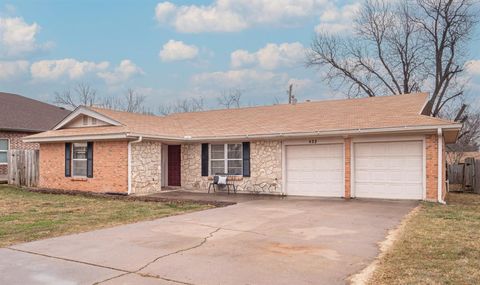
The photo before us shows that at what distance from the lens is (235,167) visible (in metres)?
18.0

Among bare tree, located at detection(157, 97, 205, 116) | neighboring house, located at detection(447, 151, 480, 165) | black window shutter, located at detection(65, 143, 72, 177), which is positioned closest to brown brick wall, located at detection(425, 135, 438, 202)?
black window shutter, located at detection(65, 143, 72, 177)

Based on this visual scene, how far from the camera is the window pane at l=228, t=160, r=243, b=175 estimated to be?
58.4 ft

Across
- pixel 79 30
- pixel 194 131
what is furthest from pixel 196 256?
pixel 79 30

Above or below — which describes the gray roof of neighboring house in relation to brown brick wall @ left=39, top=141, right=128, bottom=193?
above

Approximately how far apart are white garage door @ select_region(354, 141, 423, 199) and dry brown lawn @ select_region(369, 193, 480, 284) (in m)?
3.89

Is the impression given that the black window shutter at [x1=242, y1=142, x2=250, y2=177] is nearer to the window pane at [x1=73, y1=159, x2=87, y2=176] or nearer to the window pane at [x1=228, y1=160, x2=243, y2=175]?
the window pane at [x1=228, y1=160, x2=243, y2=175]

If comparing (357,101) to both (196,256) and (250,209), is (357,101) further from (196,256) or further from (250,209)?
(196,256)

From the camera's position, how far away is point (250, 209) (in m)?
12.6

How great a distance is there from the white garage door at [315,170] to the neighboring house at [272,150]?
4 cm

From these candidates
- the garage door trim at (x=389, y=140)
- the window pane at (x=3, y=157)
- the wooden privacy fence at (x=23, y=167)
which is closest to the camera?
the garage door trim at (x=389, y=140)

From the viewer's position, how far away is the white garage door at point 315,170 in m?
15.8

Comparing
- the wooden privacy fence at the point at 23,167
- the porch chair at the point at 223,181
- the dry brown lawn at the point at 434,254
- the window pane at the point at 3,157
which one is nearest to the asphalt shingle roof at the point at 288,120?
the porch chair at the point at 223,181

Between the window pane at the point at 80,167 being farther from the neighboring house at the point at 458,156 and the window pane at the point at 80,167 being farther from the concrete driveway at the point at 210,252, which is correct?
the neighboring house at the point at 458,156

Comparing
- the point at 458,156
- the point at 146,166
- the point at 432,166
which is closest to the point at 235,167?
the point at 146,166
